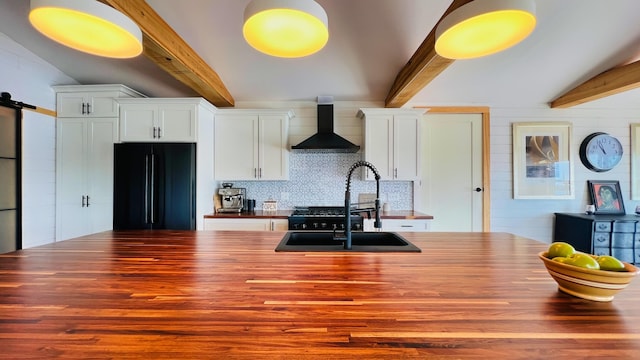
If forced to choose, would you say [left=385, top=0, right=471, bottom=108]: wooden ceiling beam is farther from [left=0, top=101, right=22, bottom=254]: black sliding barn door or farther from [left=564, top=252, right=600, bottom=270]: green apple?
[left=0, top=101, right=22, bottom=254]: black sliding barn door

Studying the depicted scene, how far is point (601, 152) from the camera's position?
3863 mm

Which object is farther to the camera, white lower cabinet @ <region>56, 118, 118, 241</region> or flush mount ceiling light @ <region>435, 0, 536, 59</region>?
white lower cabinet @ <region>56, 118, 118, 241</region>

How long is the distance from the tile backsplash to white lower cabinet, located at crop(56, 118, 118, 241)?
1.50 metres

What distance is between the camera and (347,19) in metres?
2.46

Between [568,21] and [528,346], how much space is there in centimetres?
320

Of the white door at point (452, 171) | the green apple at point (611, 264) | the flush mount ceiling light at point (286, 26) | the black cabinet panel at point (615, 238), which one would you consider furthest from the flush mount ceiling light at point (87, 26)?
the black cabinet panel at point (615, 238)

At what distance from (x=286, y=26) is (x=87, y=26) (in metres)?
0.92

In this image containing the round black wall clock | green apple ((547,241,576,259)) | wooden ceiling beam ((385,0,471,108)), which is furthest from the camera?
the round black wall clock

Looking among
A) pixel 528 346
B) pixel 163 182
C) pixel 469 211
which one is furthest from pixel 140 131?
pixel 469 211

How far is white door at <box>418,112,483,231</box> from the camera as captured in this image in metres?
3.87

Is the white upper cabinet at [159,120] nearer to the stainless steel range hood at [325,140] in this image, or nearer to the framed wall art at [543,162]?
the stainless steel range hood at [325,140]

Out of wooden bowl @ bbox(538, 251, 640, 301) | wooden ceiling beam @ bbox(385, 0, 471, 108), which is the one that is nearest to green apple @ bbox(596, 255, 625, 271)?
wooden bowl @ bbox(538, 251, 640, 301)

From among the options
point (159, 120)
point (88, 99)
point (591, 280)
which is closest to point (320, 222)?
point (159, 120)

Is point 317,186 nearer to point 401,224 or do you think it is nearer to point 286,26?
point 401,224
